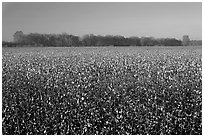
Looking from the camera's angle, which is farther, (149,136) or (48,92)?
(48,92)

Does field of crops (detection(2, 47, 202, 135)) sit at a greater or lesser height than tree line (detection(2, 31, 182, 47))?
lesser

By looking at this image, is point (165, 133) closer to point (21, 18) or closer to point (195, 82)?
point (195, 82)

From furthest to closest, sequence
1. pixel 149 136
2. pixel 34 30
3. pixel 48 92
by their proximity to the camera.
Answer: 1. pixel 34 30
2. pixel 48 92
3. pixel 149 136

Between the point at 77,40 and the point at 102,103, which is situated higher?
the point at 77,40

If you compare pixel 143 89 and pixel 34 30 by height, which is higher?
pixel 34 30

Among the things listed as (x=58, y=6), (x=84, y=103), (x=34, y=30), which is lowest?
(x=84, y=103)

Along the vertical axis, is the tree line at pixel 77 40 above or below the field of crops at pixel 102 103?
above

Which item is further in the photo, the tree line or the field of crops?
the tree line

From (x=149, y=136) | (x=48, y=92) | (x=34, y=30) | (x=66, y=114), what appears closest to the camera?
(x=149, y=136)

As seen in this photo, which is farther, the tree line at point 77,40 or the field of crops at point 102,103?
the tree line at point 77,40

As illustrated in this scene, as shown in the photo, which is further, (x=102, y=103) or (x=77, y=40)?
(x=77, y=40)

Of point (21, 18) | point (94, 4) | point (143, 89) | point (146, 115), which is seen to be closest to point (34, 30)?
point (21, 18)
